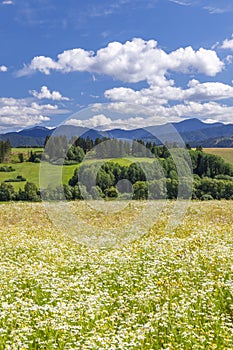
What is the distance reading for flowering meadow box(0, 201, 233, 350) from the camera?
6512mm

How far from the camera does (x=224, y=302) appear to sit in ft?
27.5

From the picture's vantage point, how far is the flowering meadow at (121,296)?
651 centimetres

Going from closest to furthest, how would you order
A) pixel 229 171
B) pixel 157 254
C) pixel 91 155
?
pixel 157 254
pixel 91 155
pixel 229 171

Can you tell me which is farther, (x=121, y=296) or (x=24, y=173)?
(x=24, y=173)

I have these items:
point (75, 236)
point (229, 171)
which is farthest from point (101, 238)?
point (229, 171)

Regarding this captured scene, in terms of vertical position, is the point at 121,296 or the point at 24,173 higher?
the point at 24,173

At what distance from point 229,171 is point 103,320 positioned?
188 feet

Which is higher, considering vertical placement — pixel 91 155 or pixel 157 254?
pixel 91 155

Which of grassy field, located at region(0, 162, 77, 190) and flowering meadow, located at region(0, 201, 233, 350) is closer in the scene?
Answer: flowering meadow, located at region(0, 201, 233, 350)

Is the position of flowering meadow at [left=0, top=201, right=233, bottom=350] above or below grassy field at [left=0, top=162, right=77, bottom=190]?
below

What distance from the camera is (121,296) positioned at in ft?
27.3

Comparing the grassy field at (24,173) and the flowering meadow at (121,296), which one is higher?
the grassy field at (24,173)

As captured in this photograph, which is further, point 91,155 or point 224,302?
point 91,155

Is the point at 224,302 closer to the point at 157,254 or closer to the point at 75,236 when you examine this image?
the point at 157,254
